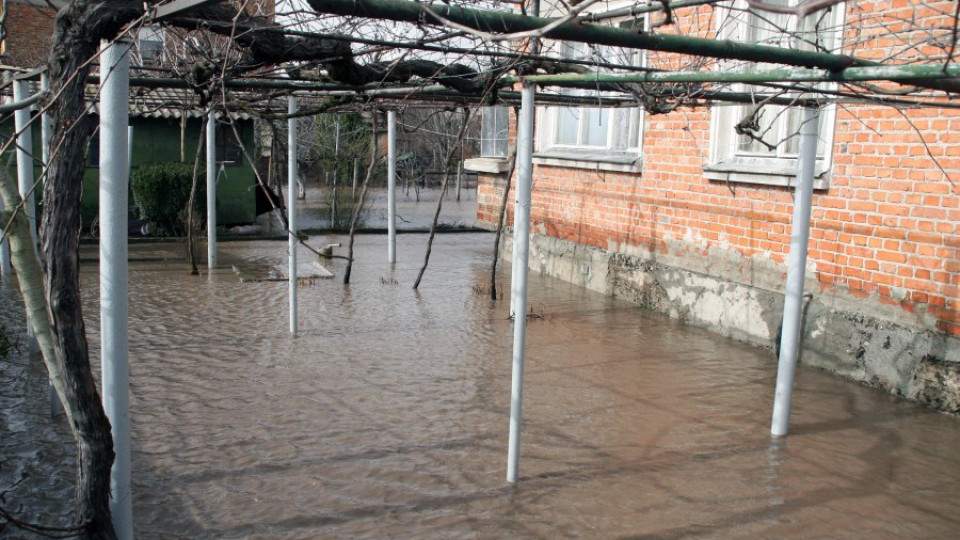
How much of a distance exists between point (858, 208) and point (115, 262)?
5924 mm

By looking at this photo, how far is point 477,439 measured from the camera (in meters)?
5.50

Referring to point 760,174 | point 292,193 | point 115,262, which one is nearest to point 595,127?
point 760,174

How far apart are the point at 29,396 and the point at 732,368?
5.54 metres

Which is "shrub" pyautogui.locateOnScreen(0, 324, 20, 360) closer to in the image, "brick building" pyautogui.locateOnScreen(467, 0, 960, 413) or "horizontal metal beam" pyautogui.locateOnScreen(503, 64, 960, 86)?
"horizontal metal beam" pyautogui.locateOnScreen(503, 64, 960, 86)

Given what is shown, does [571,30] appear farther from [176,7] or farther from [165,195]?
[165,195]

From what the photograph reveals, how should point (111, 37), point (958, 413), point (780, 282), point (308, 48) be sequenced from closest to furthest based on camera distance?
point (111, 37), point (308, 48), point (958, 413), point (780, 282)

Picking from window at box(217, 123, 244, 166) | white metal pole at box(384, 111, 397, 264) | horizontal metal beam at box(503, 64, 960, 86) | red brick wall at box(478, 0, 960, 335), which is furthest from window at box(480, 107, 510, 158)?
horizontal metal beam at box(503, 64, 960, 86)

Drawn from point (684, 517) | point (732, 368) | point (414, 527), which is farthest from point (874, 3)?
point (414, 527)

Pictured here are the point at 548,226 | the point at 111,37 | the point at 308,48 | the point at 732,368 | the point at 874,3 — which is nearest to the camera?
the point at 111,37

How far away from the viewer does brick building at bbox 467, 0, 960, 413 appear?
6.33 meters

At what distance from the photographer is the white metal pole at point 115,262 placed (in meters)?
3.20

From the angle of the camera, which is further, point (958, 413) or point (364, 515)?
point (958, 413)

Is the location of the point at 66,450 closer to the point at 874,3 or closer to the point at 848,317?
the point at 848,317

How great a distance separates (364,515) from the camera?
172 inches
